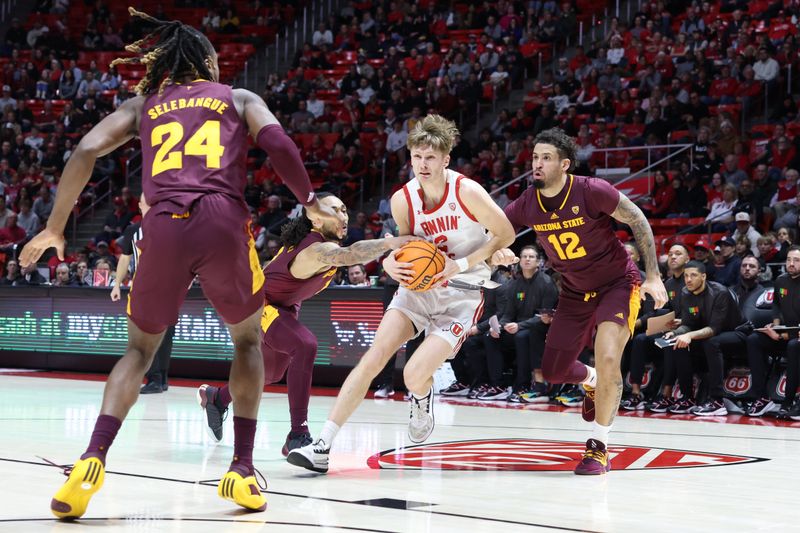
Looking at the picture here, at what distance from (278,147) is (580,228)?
255cm

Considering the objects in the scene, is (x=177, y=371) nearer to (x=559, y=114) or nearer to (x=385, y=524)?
(x=559, y=114)

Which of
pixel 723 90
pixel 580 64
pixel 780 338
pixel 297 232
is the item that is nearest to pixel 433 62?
pixel 580 64

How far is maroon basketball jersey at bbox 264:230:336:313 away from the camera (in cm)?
633

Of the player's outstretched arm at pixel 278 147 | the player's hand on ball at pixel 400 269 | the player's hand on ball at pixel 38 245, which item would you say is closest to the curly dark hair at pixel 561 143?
the player's hand on ball at pixel 400 269

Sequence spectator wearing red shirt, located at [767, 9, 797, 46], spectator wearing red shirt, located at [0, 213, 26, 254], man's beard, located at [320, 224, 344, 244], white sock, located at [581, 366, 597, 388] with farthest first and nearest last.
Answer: spectator wearing red shirt, located at [0, 213, 26, 254] < spectator wearing red shirt, located at [767, 9, 797, 46] < white sock, located at [581, 366, 597, 388] < man's beard, located at [320, 224, 344, 244]

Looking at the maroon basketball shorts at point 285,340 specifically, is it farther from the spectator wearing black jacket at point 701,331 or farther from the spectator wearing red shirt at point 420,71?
the spectator wearing red shirt at point 420,71

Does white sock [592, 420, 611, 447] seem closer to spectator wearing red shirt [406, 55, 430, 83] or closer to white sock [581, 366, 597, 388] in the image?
white sock [581, 366, 597, 388]

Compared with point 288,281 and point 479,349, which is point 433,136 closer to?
point 288,281

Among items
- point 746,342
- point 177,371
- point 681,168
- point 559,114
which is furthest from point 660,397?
point 559,114

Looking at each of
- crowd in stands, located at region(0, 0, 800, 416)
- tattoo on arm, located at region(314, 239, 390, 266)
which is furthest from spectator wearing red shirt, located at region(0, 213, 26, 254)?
tattoo on arm, located at region(314, 239, 390, 266)

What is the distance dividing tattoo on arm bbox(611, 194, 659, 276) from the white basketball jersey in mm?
812

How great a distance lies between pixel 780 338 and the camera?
913cm

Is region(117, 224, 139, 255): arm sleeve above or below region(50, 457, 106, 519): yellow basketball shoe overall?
above

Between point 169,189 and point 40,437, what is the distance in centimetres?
327
